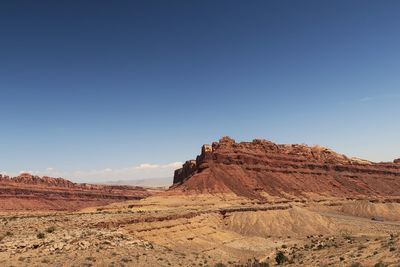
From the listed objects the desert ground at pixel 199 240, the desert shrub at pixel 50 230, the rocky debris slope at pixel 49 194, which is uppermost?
the rocky debris slope at pixel 49 194

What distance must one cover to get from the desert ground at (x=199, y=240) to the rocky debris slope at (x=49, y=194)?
187 feet

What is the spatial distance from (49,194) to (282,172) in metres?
81.6

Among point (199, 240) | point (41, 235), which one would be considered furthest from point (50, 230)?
point (199, 240)

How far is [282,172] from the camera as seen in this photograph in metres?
136

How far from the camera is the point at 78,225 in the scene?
151 feet

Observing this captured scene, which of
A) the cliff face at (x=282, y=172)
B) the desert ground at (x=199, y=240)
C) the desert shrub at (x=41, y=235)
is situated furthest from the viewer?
the cliff face at (x=282, y=172)

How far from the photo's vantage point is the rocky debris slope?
12909 cm

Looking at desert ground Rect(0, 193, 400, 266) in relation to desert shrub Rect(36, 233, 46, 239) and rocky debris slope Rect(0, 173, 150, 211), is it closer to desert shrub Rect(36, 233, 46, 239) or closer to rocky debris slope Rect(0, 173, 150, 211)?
desert shrub Rect(36, 233, 46, 239)

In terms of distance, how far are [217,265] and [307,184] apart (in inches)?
3911

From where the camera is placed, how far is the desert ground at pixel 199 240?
3341cm

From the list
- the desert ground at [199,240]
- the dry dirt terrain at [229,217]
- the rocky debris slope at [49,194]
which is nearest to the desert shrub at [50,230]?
the dry dirt terrain at [229,217]

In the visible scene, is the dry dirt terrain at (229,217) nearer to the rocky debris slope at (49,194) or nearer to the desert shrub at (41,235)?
the desert shrub at (41,235)

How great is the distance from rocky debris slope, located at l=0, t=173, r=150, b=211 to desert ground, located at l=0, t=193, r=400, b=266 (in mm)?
57022

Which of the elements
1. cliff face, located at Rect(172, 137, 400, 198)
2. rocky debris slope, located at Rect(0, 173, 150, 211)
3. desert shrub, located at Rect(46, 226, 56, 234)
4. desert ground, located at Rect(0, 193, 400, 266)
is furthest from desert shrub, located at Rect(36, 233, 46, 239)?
rocky debris slope, located at Rect(0, 173, 150, 211)
